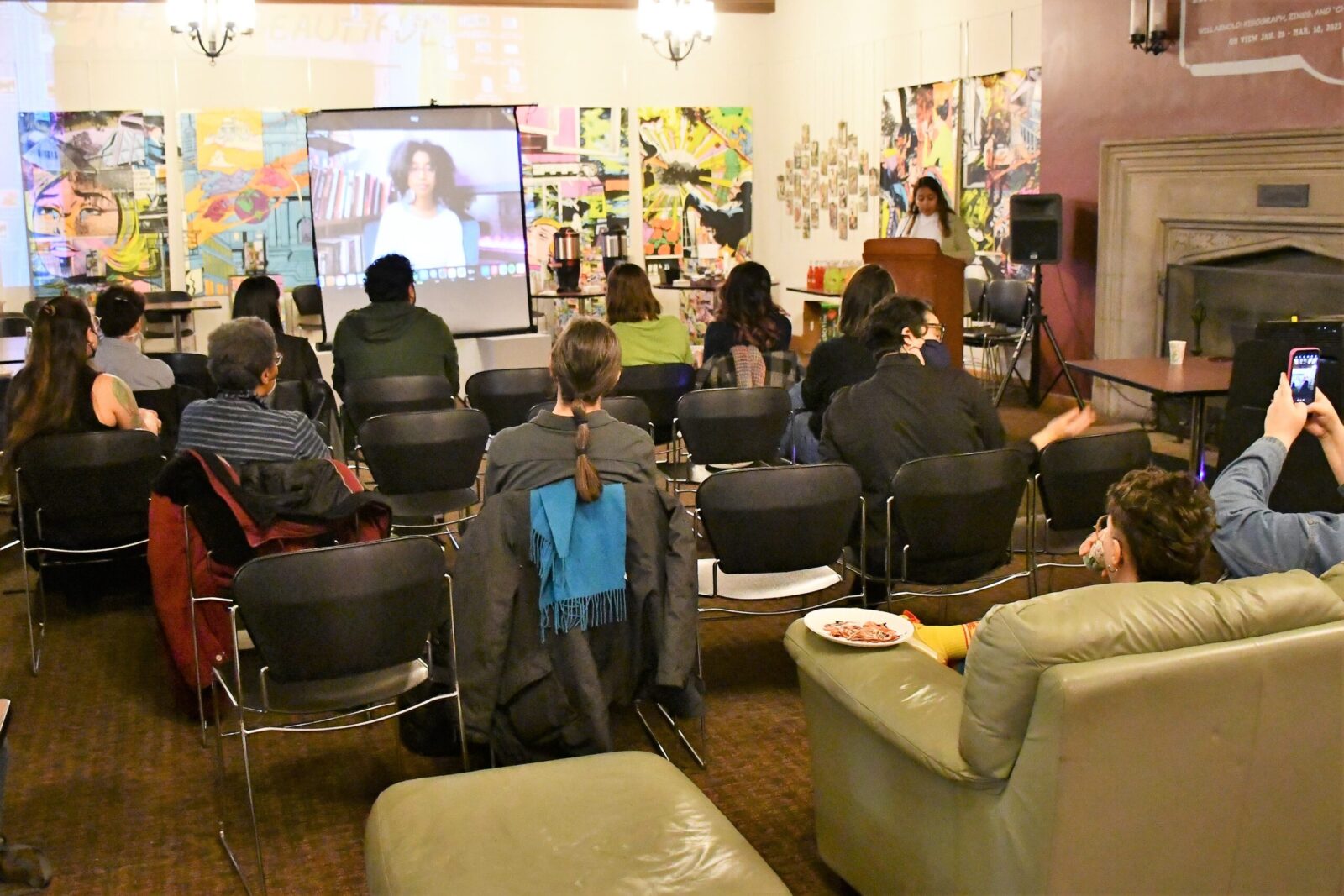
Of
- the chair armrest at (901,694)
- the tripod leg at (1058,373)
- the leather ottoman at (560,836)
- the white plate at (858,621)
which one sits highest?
the tripod leg at (1058,373)

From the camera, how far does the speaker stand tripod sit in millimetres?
8844

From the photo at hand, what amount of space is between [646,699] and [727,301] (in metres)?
2.80

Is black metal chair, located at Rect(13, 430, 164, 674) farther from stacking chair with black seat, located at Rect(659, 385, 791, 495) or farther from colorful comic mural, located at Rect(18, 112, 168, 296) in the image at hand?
colorful comic mural, located at Rect(18, 112, 168, 296)

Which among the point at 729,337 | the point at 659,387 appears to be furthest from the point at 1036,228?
the point at 659,387

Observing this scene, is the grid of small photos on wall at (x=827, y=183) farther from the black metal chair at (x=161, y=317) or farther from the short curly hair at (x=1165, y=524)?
the short curly hair at (x=1165, y=524)

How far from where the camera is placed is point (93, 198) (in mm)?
10977

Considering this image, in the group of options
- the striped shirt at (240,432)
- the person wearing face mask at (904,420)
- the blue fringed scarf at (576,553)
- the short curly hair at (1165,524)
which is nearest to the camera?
the short curly hair at (1165,524)

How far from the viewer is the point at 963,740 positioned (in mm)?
2352

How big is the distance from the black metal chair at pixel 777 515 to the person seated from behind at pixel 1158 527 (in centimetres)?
125

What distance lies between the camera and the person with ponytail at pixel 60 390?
15.3 feet

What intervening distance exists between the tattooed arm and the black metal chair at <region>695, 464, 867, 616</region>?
90.8 inches

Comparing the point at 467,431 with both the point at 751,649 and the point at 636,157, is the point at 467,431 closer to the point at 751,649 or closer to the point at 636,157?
the point at 751,649

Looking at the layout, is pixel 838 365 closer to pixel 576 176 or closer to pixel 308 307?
pixel 308 307

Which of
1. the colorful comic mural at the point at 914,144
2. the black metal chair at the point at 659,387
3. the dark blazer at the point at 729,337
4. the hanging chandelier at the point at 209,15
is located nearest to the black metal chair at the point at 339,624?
the black metal chair at the point at 659,387
